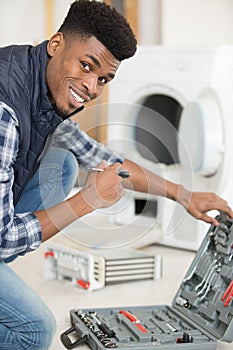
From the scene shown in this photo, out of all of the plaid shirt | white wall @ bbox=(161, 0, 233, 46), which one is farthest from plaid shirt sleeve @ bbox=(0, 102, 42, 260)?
white wall @ bbox=(161, 0, 233, 46)

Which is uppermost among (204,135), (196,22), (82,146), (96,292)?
(196,22)

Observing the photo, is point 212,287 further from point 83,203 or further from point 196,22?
point 196,22

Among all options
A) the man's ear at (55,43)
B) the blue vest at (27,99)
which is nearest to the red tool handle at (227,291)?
the blue vest at (27,99)

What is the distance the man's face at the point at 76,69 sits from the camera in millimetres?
1475

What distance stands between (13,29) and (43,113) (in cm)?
304

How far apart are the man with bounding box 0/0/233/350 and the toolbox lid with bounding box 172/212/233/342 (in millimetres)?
428

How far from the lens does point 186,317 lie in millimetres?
1879

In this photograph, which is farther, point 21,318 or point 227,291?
point 227,291

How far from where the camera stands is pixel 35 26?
448 centimetres

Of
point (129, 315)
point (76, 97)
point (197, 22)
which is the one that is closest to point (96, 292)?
point (129, 315)

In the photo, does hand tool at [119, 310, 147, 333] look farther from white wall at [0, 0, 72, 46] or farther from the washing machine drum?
white wall at [0, 0, 72, 46]

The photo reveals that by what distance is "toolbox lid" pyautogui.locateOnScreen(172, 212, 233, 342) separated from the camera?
5.77 ft

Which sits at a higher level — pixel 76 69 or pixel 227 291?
pixel 76 69

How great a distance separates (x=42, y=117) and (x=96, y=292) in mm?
961
